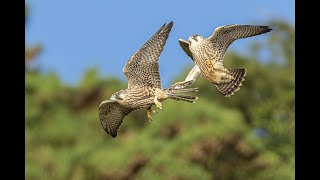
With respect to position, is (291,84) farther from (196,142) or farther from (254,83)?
(196,142)

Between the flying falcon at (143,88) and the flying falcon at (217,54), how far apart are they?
8 cm

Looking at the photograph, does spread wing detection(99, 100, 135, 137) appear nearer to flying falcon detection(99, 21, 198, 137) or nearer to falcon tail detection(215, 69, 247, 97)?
flying falcon detection(99, 21, 198, 137)

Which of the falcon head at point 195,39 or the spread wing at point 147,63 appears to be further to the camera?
the falcon head at point 195,39

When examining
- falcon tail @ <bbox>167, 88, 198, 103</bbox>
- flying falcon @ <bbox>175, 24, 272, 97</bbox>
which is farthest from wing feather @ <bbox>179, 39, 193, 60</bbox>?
falcon tail @ <bbox>167, 88, 198, 103</bbox>

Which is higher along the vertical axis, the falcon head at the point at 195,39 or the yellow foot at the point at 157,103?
the falcon head at the point at 195,39

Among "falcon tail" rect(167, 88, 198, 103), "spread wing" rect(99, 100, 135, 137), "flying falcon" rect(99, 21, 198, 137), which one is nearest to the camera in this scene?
"falcon tail" rect(167, 88, 198, 103)

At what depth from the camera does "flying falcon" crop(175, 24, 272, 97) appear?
10.4 feet

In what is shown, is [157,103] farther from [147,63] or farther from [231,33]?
[231,33]

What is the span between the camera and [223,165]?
19.8 m

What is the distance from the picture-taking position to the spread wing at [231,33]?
3230 millimetres

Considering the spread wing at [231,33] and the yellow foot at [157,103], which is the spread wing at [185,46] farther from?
the yellow foot at [157,103]

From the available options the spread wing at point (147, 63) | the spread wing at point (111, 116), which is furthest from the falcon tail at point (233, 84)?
the spread wing at point (111, 116)
